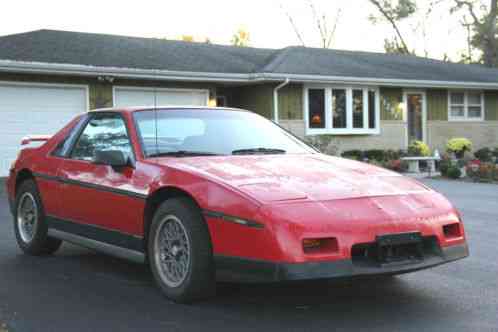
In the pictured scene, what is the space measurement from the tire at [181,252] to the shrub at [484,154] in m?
19.7

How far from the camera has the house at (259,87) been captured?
16453 millimetres

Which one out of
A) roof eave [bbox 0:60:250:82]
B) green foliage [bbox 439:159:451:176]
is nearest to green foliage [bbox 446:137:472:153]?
green foliage [bbox 439:159:451:176]

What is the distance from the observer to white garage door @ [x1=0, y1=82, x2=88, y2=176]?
16.1 m

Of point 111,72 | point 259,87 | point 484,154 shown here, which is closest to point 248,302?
point 111,72

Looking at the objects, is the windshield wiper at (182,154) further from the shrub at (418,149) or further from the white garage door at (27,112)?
the shrub at (418,149)

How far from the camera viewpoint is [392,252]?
171 inches

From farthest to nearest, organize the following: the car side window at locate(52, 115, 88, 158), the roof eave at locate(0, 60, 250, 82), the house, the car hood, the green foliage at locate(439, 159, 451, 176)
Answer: the house < the green foliage at locate(439, 159, 451, 176) < the roof eave at locate(0, 60, 250, 82) < the car side window at locate(52, 115, 88, 158) < the car hood

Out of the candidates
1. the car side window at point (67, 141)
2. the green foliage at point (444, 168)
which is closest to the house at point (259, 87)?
the green foliage at point (444, 168)

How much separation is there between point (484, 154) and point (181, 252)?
20040mm

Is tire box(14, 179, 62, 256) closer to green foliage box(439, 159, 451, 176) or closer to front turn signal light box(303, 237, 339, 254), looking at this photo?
front turn signal light box(303, 237, 339, 254)

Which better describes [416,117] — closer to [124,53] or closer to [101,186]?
[124,53]

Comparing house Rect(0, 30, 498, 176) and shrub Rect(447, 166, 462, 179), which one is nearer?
shrub Rect(447, 166, 462, 179)

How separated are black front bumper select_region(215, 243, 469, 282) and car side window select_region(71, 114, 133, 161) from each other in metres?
1.52

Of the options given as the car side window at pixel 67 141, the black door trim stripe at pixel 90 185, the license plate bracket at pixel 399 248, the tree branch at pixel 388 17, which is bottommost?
the license plate bracket at pixel 399 248
